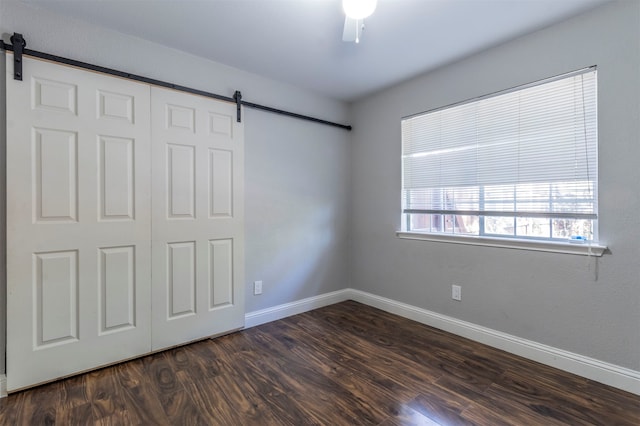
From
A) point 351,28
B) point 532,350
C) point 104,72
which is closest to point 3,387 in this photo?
point 104,72

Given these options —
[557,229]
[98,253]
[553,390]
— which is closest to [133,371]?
[98,253]

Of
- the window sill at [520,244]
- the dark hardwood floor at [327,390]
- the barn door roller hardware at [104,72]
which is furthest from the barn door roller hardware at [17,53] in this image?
the window sill at [520,244]

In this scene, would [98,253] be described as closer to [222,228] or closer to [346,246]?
[222,228]

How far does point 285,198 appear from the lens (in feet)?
9.91

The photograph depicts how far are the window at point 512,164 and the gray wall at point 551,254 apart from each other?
86 mm

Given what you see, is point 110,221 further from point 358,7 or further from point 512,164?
point 512,164

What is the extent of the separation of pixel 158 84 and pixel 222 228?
1.24 metres

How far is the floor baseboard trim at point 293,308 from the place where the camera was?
9.17 feet

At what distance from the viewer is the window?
77.4 inches

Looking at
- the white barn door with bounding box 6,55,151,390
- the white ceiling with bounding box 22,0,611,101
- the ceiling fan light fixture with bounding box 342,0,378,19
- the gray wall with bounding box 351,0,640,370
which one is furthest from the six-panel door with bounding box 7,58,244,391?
the gray wall with bounding box 351,0,640,370

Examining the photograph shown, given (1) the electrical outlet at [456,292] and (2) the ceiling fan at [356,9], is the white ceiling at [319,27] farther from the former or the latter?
(1) the electrical outlet at [456,292]

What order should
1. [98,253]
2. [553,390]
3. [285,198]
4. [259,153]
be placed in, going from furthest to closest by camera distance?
[285,198] → [259,153] → [98,253] → [553,390]

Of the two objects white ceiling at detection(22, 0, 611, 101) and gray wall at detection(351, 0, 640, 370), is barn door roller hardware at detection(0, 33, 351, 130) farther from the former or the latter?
gray wall at detection(351, 0, 640, 370)

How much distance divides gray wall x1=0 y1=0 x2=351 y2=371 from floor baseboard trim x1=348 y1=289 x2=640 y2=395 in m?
1.02
